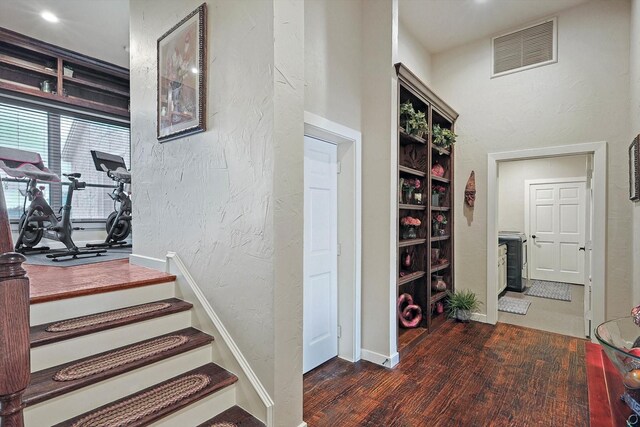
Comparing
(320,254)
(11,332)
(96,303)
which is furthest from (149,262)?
Result: (11,332)

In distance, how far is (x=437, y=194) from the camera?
157 inches

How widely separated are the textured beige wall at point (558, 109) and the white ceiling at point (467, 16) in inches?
7.2

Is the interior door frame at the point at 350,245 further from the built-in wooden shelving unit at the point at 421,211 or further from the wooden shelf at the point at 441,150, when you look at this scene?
the wooden shelf at the point at 441,150

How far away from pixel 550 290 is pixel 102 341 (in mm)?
6774

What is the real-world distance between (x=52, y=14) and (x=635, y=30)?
19.0 feet

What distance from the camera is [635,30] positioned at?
8.99 feet

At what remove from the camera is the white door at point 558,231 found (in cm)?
606

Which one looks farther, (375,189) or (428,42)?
(428,42)

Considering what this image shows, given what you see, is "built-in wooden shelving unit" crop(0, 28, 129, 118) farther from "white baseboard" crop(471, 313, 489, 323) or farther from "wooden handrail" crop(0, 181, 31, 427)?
"white baseboard" crop(471, 313, 489, 323)

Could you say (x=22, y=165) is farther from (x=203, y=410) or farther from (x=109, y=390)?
(x=203, y=410)

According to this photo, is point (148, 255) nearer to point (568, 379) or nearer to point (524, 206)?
point (568, 379)

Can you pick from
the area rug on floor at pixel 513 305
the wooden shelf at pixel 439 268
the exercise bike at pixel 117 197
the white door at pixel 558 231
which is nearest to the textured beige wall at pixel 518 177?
the white door at pixel 558 231

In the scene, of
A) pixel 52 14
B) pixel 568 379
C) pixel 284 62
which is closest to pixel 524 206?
pixel 568 379

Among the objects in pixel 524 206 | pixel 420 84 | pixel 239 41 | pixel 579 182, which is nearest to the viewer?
pixel 239 41
